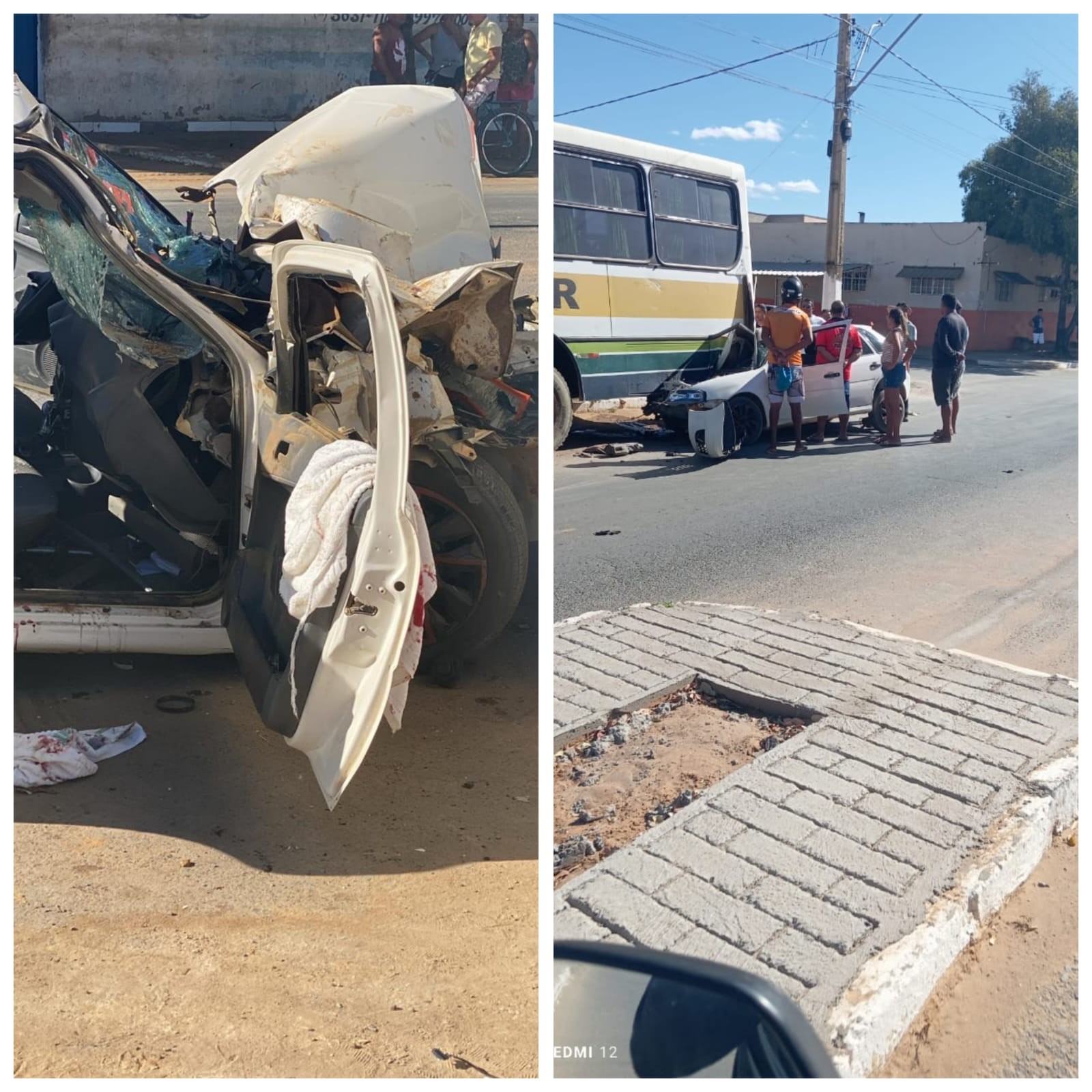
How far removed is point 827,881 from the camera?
8.52 feet

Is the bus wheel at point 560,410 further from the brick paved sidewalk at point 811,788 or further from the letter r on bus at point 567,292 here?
the brick paved sidewalk at point 811,788

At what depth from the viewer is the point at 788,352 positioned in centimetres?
930

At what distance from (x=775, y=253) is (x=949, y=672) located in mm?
14621

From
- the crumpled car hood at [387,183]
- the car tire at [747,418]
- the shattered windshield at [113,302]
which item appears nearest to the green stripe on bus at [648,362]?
the car tire at [747,418]

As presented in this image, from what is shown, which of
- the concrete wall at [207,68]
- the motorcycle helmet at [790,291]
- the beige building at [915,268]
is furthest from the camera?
the beige building at [915,268]

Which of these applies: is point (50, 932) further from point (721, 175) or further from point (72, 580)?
point (721, 175)

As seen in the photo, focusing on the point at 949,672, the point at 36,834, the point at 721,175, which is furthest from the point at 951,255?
the point at 36,834

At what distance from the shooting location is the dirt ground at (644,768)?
293 centimetres

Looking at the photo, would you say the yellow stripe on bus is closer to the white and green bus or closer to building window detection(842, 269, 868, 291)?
the white and green bus

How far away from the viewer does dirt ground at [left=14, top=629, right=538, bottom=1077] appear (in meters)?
2.29

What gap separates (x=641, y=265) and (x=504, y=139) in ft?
10.8

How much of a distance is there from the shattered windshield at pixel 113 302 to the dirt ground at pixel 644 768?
2.03 m

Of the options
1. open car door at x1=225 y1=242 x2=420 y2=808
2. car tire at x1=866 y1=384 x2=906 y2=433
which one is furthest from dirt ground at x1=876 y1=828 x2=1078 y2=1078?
car tire at x1=866 y1=384 x2=906 y2=433

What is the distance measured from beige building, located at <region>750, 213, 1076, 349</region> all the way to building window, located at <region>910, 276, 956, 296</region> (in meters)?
0.02
